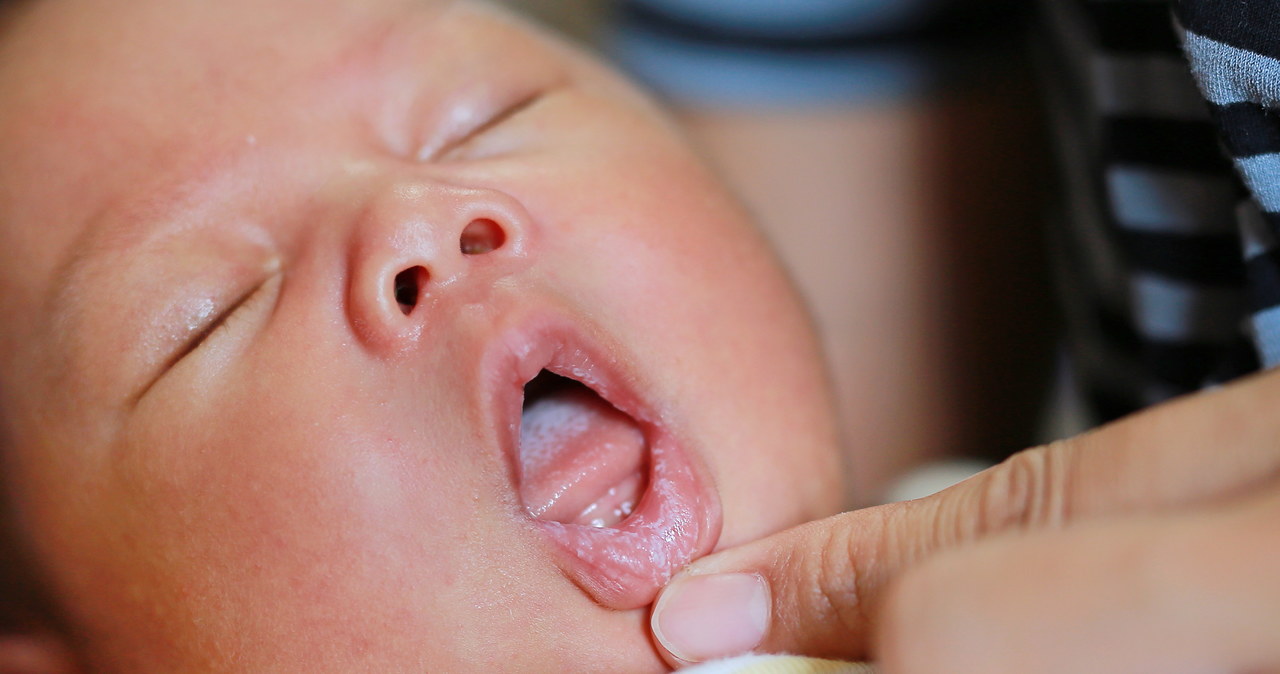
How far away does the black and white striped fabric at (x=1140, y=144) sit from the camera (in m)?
0.72

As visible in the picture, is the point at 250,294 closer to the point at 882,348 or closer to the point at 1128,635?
the point at 1128,635

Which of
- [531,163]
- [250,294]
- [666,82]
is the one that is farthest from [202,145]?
[666,82]

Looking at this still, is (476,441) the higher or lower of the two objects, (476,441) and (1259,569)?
the higher

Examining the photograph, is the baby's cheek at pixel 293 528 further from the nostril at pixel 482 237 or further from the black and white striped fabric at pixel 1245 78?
the black and white striped fabric at pixel 1245 78

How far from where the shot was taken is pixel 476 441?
681 mm

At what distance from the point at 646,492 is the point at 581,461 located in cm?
6

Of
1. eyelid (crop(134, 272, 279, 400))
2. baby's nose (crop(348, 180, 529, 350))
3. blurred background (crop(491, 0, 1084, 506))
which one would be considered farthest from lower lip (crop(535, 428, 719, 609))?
blurred background (crop(491, 0, 1084, 506))

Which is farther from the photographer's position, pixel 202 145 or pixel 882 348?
pixel 882 348

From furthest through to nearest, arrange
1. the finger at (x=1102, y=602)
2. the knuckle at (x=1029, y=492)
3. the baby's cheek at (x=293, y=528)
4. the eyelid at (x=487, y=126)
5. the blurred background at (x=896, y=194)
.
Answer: the blurred background at (x=896, y=194) → the eyelid at (x=487, y=126) → the baby's cheek at (x=293, y=528) → the knuckle at (x=1029, y=492) → the finger at (x=1102, y=602)

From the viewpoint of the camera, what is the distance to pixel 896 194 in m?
1.51

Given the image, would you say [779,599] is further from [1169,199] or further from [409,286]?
[1169,199]

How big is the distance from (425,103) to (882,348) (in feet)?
2.87

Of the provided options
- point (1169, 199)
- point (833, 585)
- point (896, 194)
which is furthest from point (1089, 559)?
point (896, 194)

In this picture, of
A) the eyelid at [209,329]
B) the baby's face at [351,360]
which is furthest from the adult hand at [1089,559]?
the eyelid at [209,329]
